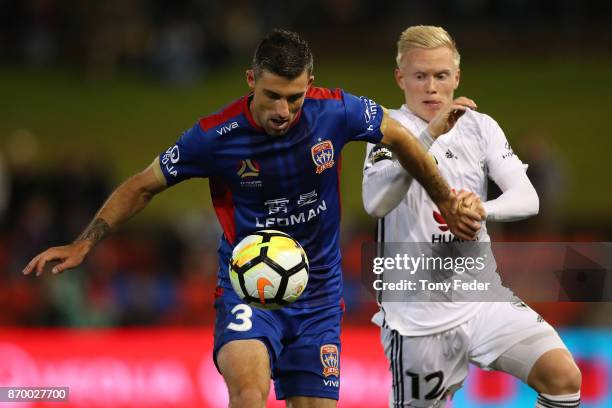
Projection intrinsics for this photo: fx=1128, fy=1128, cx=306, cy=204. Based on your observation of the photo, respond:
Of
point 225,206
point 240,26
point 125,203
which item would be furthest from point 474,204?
point 240,26

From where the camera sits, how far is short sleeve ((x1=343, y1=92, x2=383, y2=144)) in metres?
5.93

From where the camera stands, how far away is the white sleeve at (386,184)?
589 centimetres

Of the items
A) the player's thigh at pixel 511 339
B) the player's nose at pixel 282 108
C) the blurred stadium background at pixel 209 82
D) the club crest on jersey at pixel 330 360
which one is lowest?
the club crest on jersey at pixel 330 360

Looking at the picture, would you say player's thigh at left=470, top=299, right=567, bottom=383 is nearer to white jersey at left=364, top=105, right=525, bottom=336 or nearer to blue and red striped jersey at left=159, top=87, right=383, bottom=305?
white jersey at left=364, top=105, right=525, bottom=336

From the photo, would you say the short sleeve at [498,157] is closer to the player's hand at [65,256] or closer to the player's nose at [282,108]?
the player's nose at [282,108]

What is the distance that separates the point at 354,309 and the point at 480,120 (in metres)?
6.37

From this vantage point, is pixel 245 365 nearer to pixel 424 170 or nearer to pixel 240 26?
pixel 424 170

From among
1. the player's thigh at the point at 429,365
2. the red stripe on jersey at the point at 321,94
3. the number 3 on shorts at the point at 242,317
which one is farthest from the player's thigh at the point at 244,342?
the red stripe on jersey at the point at 321,94

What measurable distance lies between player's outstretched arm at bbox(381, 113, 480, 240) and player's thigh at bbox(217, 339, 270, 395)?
1.16 m

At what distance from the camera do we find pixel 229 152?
19.2 feet

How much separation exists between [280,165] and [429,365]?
4.55ft

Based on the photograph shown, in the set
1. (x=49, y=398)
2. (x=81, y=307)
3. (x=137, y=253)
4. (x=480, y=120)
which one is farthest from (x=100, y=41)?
(x=480, y=120)

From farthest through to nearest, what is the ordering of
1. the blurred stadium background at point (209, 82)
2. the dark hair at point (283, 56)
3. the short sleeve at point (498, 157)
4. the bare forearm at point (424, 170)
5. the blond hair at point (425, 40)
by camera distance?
the blurred stadium background at point (209, 82)
the blond hair at point (425, 40)
the short sleeve at point (498, 157)
the bare forearm at point (424, 170)
the dark hair at point (283, 56)

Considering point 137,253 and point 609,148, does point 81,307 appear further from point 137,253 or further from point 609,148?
point 609,148
